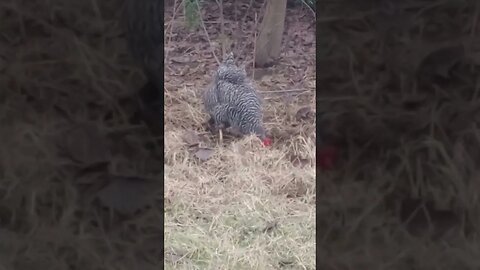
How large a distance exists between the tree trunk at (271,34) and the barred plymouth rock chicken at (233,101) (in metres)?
0.06

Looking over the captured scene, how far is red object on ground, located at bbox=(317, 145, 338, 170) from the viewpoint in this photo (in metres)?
1.03

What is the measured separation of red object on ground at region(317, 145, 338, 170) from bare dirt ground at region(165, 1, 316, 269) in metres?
0.14

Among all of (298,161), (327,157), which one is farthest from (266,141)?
(327,157)

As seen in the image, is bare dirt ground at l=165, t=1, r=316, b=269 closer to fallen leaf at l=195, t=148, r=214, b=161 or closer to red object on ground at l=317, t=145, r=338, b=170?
fallen leaf at l=195, t=148, r=214, b=161

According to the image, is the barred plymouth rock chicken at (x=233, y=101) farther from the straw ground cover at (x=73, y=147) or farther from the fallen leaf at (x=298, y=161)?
the straw ground cover at (x=73, y=147)

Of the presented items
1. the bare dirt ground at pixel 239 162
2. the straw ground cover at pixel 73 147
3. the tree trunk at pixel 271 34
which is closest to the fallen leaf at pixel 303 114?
the bare dirt ground at pixel 239 162

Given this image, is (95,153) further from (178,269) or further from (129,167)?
(178,269)

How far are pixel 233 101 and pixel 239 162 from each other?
0.20 metres

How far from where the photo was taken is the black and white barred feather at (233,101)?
4.28 ft

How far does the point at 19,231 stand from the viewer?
3.44ft

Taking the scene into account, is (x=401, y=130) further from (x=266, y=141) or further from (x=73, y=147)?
(x=73, y=147)

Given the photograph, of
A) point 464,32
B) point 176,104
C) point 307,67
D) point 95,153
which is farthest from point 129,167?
point 464,32

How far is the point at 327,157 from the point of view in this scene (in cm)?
103

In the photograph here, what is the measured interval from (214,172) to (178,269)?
212mm
